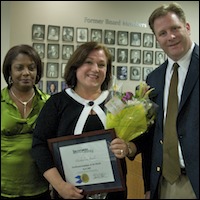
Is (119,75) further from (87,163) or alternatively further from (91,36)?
(87,163)

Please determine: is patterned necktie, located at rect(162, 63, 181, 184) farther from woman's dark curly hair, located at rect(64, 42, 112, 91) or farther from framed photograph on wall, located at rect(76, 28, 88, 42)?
framed photograph on wall, located at rect(76, 28, 88, 42)

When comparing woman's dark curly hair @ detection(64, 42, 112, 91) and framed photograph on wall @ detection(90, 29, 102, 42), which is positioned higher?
framed photograph on wall @ detection(90, 29, 102, 42)

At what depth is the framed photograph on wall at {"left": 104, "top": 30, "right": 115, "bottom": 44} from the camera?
170 inches

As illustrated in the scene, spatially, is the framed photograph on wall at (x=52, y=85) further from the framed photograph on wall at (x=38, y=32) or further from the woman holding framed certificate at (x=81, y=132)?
the woman holding framed certificate at (x=81, y=132)

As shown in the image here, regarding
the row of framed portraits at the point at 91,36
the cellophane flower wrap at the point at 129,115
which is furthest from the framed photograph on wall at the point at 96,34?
the cellophane flower wrap at the point at 129,115

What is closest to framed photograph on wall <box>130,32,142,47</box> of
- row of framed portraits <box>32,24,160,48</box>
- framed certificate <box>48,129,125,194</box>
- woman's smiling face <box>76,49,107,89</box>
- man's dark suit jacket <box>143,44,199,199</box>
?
row of framed portraits <box>32,24,160,48</box>

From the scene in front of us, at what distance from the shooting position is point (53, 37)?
4219 millimetres

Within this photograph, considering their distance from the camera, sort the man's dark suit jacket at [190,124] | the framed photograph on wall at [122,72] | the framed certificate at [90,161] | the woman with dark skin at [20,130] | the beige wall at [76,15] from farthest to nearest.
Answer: the framed photograph on wall at [122,72] < the beige wall at [76,15] < the woman with dark skin at [20,130] < the framed certificate at [90,161] < the man's dark suit jacket at [190,124]

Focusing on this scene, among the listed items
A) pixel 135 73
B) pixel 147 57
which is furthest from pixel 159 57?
pixel 135 73

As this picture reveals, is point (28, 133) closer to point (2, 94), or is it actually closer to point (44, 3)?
point (2, 94)

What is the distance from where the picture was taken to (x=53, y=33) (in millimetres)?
4211

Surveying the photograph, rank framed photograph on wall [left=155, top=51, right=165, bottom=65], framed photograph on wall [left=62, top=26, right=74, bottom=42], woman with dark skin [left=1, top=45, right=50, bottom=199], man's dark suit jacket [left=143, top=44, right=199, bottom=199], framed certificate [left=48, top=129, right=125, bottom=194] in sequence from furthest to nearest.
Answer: framed photograph on wall [left=155, top=51, right=165, bottom=65], framed photograph on wall [left=62, top=26, right=74, bottom=42], woman with dark skin [left=1, top=45, right=50, bottom=199], framed certificate [left=48, top=129, right=125, bottom=194], man's dark suit jacket [left=143, top=44, right=199, bottom=199]

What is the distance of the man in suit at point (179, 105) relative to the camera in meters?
1.45

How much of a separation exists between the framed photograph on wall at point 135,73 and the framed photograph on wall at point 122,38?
347mm
